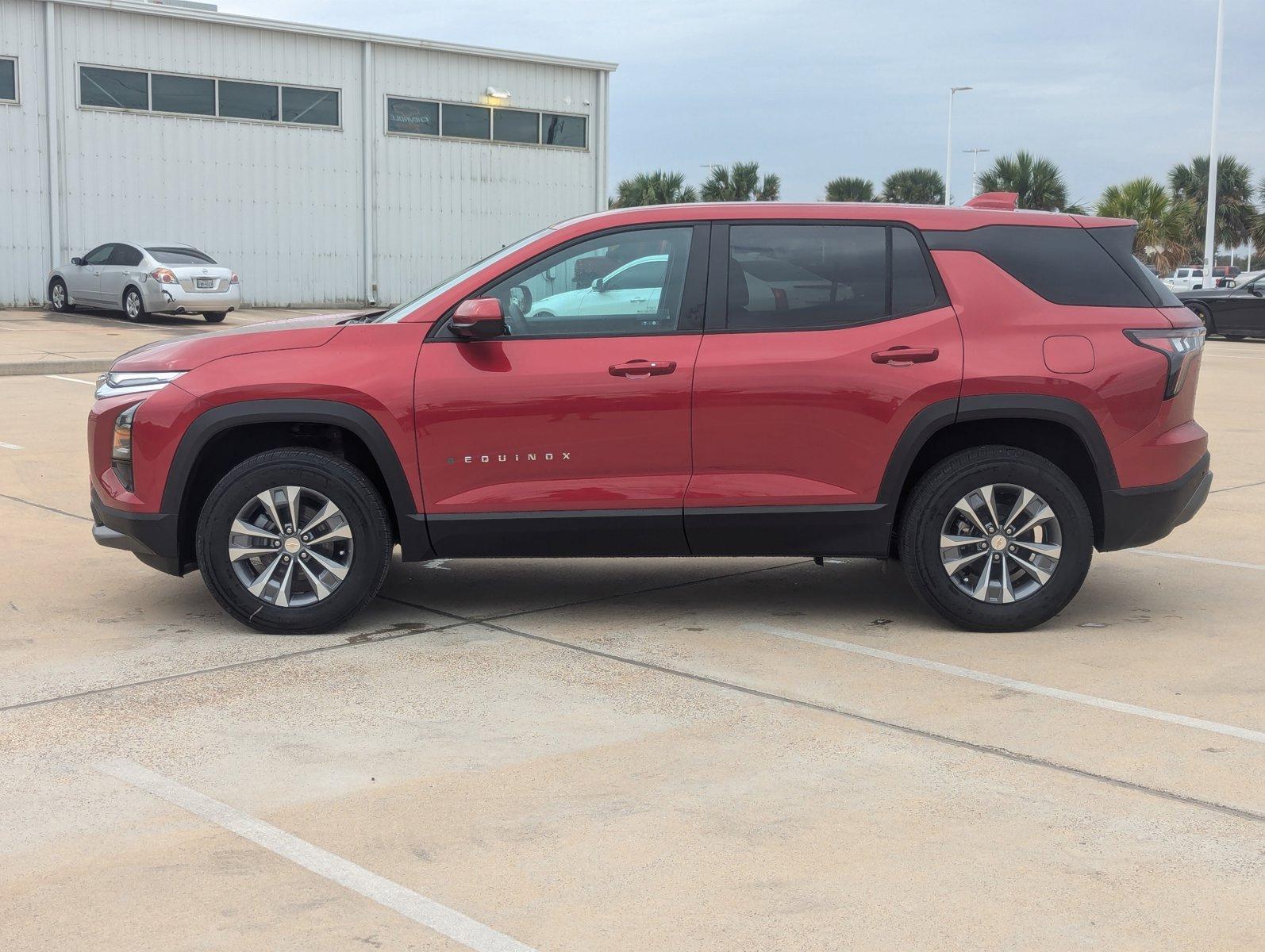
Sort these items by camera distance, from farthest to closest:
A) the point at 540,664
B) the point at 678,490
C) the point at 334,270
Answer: the point at 334,270 → the point at 678,490 → the point at 540,664

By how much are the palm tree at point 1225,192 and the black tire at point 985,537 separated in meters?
79.1

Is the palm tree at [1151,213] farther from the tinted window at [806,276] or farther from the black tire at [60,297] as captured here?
the tinted window at [806,276]

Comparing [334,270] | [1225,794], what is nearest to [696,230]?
[1225,794]

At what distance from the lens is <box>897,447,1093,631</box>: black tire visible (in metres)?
6.04

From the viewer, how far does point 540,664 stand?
562 centimetres

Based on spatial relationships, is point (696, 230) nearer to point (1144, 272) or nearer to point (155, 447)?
point (1144, 272)

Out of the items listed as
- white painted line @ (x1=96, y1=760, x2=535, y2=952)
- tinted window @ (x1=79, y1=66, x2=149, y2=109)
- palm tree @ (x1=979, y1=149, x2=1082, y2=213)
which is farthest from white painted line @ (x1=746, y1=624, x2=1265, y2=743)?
palm tree @ (x1=979, y1=149, x2=1082, y2=213)

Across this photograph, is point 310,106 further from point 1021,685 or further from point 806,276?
point 1021,685

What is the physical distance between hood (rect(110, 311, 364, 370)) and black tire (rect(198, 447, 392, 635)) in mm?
453

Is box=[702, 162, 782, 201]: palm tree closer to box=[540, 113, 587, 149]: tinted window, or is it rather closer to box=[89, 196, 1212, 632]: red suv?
box=[540, 113, 587, 149]: tinted window

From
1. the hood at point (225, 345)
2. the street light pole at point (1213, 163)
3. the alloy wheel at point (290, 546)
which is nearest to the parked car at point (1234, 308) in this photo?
the street light pole at point (1213, 163)

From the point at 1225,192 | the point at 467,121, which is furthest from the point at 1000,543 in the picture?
the point at 1225,192

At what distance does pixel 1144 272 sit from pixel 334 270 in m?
28.0

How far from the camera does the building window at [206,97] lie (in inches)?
1146
